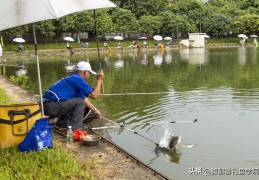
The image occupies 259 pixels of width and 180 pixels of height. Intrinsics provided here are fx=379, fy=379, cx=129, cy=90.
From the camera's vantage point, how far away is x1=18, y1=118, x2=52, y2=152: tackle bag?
5195 mm

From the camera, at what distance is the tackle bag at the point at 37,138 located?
520 cm

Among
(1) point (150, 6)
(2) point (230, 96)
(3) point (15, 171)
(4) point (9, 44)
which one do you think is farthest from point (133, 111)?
(1) point (150, 6)

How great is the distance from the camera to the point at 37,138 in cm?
520

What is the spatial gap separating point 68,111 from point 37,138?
110 centimetres

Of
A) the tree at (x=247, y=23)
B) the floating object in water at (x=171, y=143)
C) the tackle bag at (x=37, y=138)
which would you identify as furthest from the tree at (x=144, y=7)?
the tackle bag at (x=37, y=138)

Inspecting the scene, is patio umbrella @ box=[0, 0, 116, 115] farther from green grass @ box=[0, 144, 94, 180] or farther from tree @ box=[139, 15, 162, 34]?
tree @ box=[139, 15, 162, 34]

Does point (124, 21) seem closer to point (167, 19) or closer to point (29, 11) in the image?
point (167, 19)

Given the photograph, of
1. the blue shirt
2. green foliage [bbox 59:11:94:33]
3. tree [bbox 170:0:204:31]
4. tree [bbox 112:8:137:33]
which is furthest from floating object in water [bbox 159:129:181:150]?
tree [bbox 170:0:204:31]

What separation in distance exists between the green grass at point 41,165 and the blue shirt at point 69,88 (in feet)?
3.37

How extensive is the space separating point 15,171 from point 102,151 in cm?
146

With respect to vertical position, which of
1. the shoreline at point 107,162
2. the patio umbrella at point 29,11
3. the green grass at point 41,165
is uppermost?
the patio umbrella at point 29,11

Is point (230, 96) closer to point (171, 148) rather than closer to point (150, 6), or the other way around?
point (171, 148)

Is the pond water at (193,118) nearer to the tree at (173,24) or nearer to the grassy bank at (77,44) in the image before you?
the grassy bank at (77,44)

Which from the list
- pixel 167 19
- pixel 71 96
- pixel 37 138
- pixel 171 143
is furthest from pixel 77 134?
pixel 167 19
